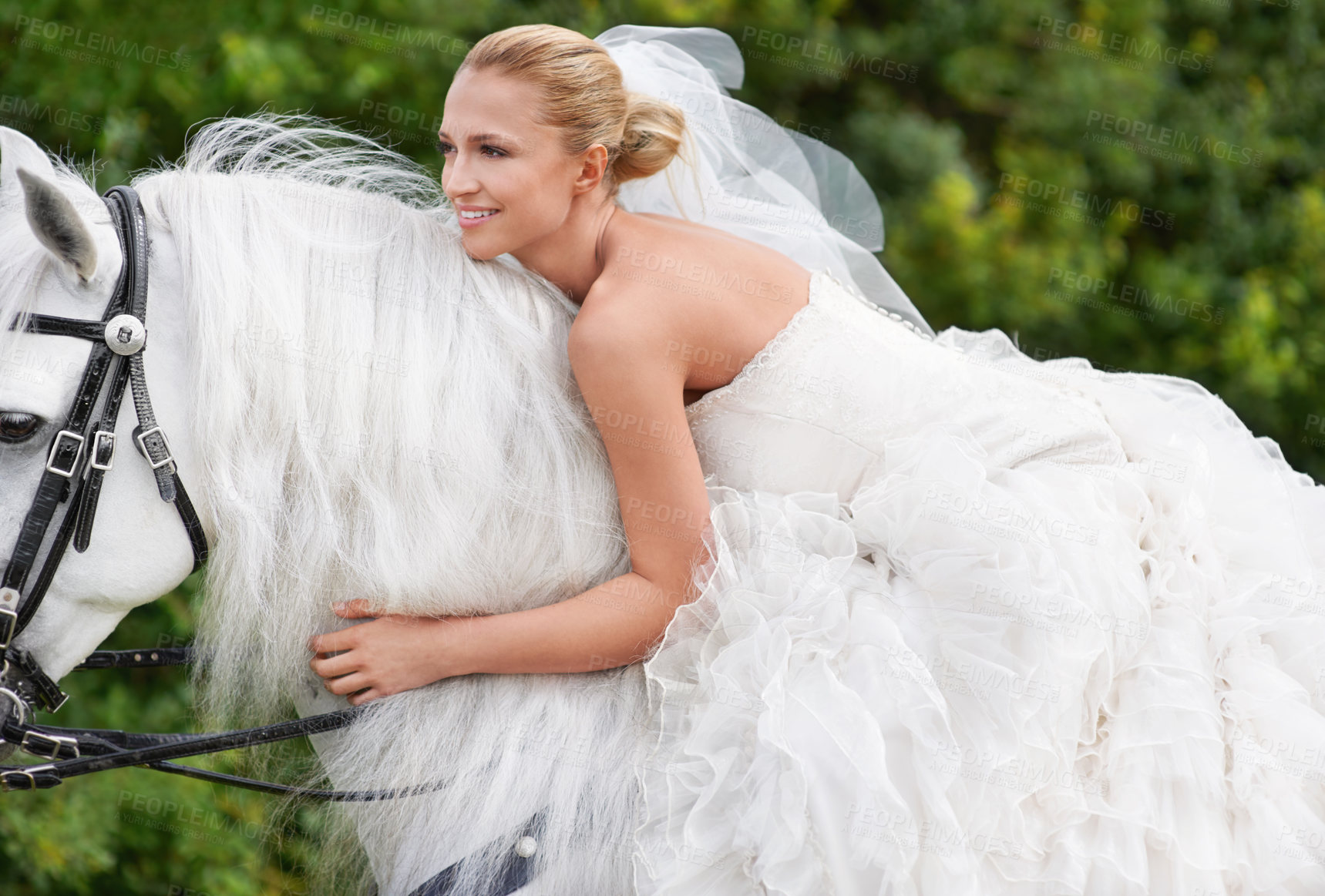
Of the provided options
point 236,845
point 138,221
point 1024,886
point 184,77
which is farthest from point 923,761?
point 184,77

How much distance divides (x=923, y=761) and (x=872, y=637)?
16cm

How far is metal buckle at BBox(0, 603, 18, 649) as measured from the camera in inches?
47.4

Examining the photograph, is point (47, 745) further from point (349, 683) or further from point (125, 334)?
point (125, 334)

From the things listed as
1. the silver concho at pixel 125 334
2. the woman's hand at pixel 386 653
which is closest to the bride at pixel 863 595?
the woman's hand at pixel 386 653

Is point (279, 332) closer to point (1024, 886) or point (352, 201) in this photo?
point (352, 201)

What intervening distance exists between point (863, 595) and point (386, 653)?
26.0 inches

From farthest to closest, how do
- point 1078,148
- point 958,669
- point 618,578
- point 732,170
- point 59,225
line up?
point 1078,148 < point 732,170 < point 618,578 < point 958,669 < point 59,225

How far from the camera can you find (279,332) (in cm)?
129

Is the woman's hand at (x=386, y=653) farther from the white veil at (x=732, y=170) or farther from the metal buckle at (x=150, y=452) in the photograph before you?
the white veil at (x=732, y=170)

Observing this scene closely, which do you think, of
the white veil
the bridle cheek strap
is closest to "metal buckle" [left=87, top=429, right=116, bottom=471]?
the bridle cheek strap

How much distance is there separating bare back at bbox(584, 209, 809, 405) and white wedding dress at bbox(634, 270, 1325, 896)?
38 millimetres

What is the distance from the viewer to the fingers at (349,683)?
Result: 1.33 meters

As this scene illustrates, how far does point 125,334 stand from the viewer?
1.22m

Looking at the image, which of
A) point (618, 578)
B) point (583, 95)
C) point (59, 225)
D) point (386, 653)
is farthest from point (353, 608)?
point (583, 95)
